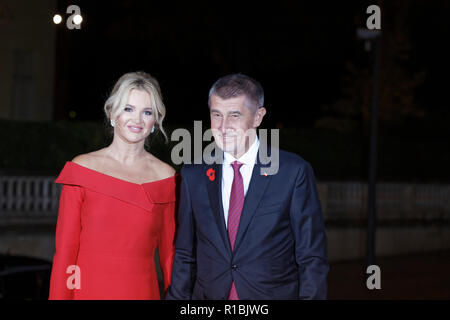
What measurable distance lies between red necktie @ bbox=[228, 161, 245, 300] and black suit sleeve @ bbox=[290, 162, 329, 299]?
0.27 meters

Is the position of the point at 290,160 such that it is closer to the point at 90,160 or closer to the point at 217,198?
the point at 217,198

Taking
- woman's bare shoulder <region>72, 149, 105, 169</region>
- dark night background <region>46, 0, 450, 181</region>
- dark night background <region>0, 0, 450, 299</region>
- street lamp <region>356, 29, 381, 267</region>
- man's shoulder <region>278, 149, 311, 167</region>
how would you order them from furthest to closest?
1. dark night background <region>46, 0, 450, 181</region>
2. dark night background <region>0, 0, 450, 299</region>
3. street lamp <region>356, 29, 381, 267</region>
4. woman's bare shoulder <region>72, 149, 105, 169</region>
5. man's shoulder <region>278, 149, 311, 167</region>

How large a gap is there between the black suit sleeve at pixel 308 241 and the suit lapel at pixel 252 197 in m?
0.17

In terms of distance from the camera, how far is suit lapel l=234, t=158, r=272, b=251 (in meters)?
3.56

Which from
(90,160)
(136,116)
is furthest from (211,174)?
(90,160)

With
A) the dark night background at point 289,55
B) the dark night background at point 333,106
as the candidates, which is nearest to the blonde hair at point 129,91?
the dark night background at point 333,106

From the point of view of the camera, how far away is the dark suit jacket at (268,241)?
3.56 meters

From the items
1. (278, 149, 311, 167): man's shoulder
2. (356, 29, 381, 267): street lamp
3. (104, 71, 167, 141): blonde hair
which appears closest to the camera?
(278, 149, 311, 167): man's shoulder

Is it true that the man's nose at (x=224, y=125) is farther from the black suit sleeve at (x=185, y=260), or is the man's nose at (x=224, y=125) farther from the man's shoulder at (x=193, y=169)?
the black suit sleeve at (x=185, y=260)

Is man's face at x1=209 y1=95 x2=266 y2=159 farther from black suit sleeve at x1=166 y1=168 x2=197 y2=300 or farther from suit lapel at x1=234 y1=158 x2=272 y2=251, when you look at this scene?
black suit sleeve at x1=166 y1=168 x2=197 y2=300

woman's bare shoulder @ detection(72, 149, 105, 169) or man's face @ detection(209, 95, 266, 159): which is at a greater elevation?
man's face @ detection(209, 95, 266, 159)

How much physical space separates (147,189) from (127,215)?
0.63ft

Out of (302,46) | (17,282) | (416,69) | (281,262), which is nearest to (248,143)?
(281,262)

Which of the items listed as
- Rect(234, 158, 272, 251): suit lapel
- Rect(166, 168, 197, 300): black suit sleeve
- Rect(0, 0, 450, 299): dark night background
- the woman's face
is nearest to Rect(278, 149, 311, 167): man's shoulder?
Rect(234, 158, 272, 251): suit lapel
